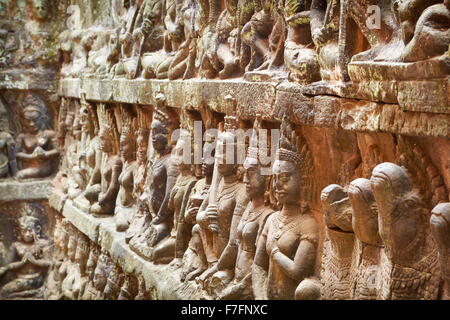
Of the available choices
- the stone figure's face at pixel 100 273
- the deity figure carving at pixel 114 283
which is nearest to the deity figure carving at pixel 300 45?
the deity figure carving at pixel 114 283

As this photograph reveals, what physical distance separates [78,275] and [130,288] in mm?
2385

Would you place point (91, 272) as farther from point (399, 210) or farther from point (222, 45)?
point (399, 210)

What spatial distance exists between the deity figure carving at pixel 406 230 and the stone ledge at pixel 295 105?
8.7 inches

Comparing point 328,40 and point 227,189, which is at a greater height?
point 328,40

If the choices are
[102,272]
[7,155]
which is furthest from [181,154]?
[7,155]

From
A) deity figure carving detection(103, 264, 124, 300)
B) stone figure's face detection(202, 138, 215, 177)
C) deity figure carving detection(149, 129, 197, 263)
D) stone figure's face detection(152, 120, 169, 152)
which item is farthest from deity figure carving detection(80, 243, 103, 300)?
stone figure's face detection(202, 138, 215, 177)

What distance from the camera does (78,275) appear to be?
8664 millimetres

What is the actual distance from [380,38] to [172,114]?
3.26 metres

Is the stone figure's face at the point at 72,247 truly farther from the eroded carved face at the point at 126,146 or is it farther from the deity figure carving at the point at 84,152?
the eroded carved face at the point at 126,146

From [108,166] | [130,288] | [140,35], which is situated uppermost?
[140,35]

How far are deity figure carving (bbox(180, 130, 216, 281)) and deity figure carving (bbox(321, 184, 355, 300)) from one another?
172 centimetres

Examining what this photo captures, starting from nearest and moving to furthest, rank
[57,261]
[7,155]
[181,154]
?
1. [181,154]
2. [57,261]
3. [7,155]

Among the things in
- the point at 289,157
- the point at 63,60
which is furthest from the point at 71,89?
the point at 289,157

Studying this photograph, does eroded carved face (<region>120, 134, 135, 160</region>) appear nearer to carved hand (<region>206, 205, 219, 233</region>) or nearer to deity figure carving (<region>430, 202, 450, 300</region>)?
carved hand (<region>206, 205, 219, 233</region>)
